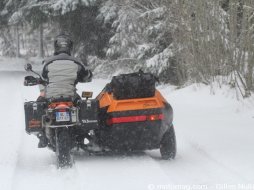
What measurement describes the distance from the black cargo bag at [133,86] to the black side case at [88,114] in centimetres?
37

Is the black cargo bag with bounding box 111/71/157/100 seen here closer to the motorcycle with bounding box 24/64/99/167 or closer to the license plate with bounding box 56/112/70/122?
the motorcycle with bounding box 24/64/99/167

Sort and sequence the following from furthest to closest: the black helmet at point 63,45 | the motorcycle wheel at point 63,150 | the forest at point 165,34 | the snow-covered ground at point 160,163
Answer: the forest at point 165,34, the black helmet at point 63,45, the motorcycle wheel at point 63,150, the snow-covered ground at point 160,163

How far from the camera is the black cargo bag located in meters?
7.59

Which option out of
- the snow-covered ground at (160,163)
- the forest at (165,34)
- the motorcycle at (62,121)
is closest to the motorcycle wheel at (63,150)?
the motorcycle at (62,121)

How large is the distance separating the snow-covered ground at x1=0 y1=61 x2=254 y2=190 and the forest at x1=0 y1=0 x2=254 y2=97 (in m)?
1.79

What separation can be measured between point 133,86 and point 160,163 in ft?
3.62

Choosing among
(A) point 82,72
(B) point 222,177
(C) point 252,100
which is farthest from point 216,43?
(B) point 222,177

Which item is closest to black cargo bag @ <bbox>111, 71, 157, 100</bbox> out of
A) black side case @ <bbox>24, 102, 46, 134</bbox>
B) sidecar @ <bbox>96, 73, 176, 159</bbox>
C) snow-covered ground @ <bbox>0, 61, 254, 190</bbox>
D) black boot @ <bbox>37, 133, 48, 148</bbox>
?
sidecar @ <bbox>96, 73, 176, 159</bbox>

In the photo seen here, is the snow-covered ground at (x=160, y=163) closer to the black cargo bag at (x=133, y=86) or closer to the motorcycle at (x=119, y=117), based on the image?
the motorcycle at (x=119, y=117)

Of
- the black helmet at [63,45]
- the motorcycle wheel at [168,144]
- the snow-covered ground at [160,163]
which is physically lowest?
the snow-covered ground at [160,163]

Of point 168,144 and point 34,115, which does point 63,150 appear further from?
point 168,144

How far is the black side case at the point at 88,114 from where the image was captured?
7.49 m

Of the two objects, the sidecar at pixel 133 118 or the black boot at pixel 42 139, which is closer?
Result: the sidecar at pixel 133 118

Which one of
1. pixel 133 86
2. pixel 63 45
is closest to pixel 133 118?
pixel 133 86
